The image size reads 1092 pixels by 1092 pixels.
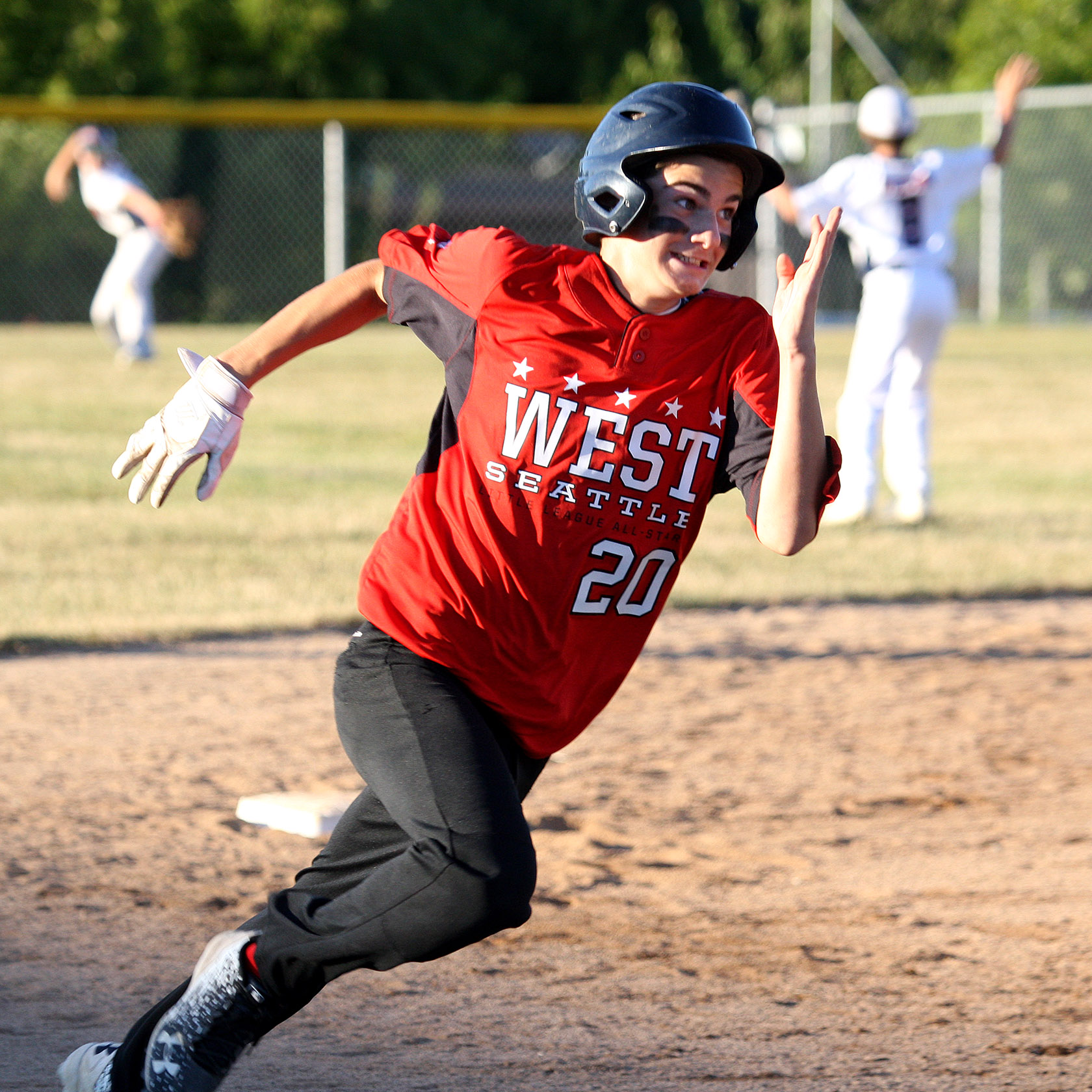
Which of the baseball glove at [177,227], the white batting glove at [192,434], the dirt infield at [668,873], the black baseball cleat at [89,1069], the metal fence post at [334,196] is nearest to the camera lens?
the black baseball cleat at [89,1069]

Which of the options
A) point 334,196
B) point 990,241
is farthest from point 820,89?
point 334,196

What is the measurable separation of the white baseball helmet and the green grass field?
2189 millimetres

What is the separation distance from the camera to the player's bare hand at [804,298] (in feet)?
8.82

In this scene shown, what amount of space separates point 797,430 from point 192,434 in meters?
1.06

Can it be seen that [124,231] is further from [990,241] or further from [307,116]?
[990,241]

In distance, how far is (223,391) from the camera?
297cm

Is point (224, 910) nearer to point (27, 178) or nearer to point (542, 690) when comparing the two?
point (542, 690)

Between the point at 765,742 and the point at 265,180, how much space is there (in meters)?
19.2

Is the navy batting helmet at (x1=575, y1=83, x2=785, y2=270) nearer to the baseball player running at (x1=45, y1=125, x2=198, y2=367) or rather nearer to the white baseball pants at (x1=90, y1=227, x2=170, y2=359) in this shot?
the baseball player running at (x1=45, y1=125, x2=198, y2=367)

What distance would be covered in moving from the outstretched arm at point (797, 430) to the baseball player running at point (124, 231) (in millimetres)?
15149

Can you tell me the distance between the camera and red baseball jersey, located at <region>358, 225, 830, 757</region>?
2.83 metres

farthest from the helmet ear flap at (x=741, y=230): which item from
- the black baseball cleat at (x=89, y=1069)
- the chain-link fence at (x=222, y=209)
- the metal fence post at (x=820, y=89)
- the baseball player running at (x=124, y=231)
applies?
the metal fence post at (x=820, y=89)

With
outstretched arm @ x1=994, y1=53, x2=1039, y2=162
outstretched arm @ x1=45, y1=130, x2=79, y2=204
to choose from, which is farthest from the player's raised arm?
outstretched arm @ x1=45, y1=130, x2=79, y2=204

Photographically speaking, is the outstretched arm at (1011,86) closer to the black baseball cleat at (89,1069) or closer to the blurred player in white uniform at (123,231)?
the black baseball cleat at (89,1069)
